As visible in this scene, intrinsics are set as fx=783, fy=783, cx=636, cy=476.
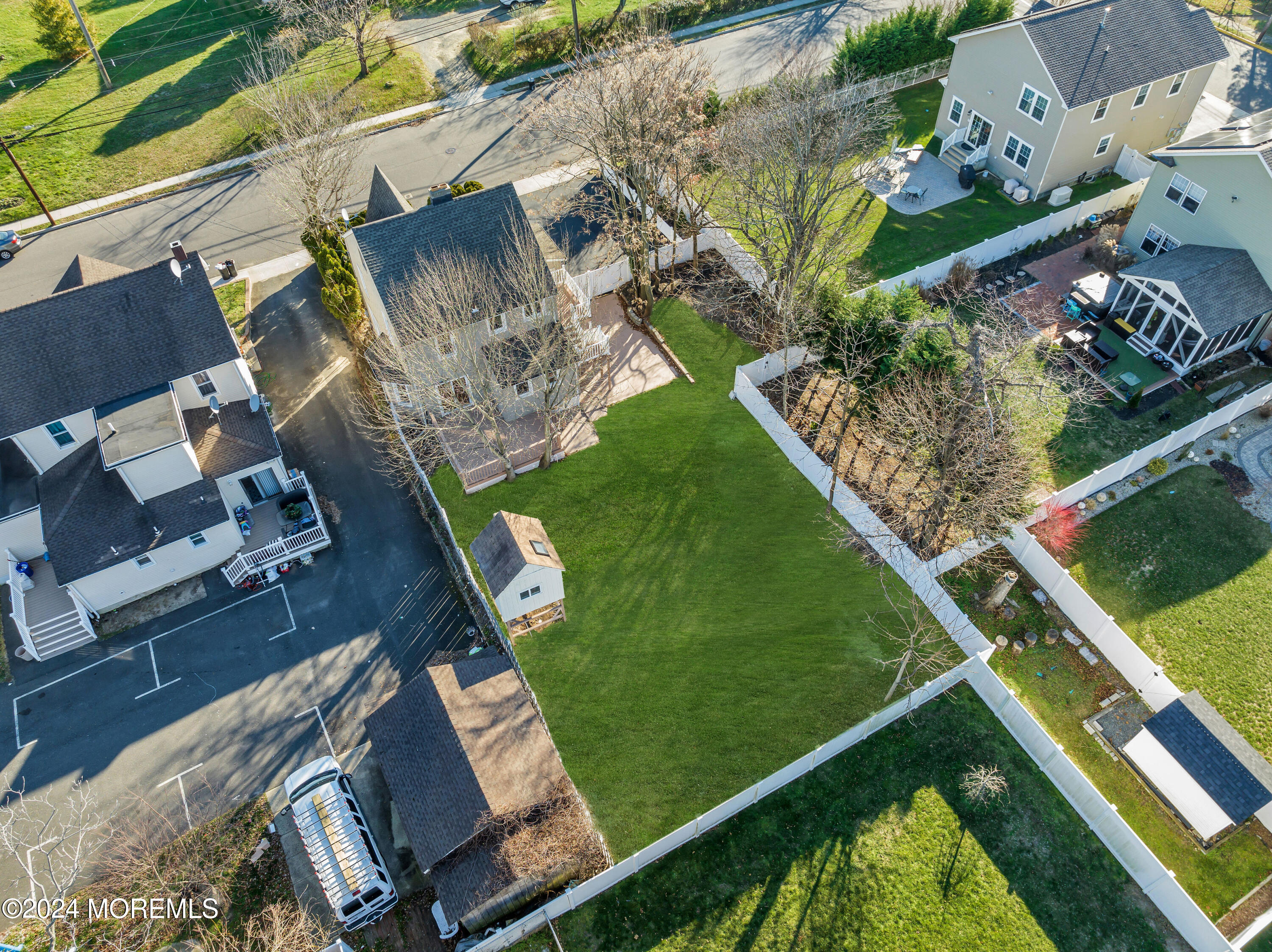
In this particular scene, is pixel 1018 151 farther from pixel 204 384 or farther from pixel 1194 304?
pixel 204 384


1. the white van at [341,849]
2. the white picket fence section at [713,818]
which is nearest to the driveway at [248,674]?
the white van at [341,849]

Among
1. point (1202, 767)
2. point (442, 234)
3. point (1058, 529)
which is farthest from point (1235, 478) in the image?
point (442, 234)

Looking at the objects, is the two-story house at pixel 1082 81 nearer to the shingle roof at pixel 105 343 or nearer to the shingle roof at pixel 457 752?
the shingle roof at pixel 457 752

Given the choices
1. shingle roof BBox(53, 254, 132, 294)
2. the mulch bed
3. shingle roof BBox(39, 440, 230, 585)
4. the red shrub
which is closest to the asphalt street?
shingle roof BBox(53, 254, 132, 294)

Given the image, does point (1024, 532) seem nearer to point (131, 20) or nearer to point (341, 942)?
point (341, 942)

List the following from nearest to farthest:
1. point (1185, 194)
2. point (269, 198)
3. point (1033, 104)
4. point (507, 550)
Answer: point (507, 550) < point (1185, 194) < point (1033, 104) < point (269, 198)

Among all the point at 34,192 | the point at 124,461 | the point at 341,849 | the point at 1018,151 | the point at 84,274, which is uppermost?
the point at 1018,151

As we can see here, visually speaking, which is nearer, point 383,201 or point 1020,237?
point 383,201
